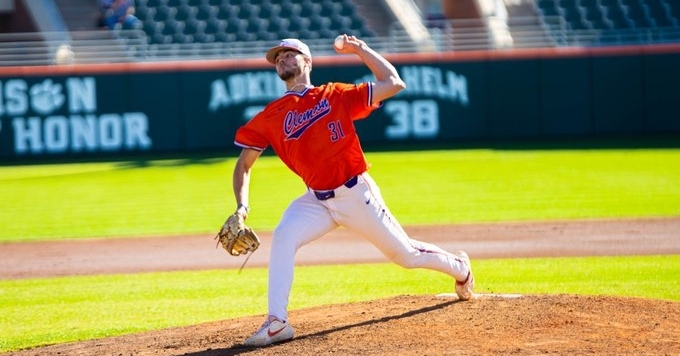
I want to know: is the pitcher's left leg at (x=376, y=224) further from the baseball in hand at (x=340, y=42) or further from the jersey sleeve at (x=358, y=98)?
the baseball in hand at (x=340, y=42)

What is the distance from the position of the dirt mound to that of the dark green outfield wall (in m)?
14.4

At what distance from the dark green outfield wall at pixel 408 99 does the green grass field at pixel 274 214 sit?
1.01 metres

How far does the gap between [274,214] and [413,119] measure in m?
7.87

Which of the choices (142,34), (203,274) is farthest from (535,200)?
(142,34)

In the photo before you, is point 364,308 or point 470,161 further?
point 470,161

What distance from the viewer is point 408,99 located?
22.5m

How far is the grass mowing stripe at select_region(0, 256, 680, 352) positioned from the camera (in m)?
8.74

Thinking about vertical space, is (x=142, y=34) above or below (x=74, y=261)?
above

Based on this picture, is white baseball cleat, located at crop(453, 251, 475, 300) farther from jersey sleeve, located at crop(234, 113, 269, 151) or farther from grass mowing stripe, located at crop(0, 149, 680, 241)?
grass mowing stripe, located at crop(0, 149, 680, 241)

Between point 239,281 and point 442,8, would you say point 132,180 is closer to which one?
point 239,281

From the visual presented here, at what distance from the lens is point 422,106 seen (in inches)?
888

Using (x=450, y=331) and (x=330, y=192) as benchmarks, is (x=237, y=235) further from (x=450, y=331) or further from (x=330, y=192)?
(x=450, y=331)

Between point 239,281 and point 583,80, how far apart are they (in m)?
13.7

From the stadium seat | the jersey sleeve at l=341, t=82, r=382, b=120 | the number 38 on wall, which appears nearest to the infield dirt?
the jersey sleeve at l=341, t=82, r=382, b=120
